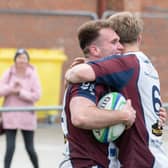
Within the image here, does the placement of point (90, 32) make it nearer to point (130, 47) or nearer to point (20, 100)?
point (130, 47)

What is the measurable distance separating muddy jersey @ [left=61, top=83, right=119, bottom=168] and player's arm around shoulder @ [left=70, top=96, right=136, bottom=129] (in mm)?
88

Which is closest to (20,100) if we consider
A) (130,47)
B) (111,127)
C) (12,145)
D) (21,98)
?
(21,98)

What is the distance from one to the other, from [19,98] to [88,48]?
17.0 ft

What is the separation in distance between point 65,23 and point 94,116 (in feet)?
33.6

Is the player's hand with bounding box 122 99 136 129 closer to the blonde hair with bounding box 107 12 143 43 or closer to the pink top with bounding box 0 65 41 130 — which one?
the blonde hair with bounding box 107 12 143 43

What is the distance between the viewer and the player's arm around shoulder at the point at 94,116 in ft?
15.0

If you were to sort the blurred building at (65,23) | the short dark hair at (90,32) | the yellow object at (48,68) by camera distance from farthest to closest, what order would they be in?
1. the yellow object at (48,68)
2. the blurred building at (65,23)
3. the short dark hair at (90,32)

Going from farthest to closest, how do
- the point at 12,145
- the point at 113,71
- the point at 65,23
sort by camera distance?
the point at 65,23, the point at 12,145, the point at 113,71

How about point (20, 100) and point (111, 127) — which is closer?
point (111, 127)

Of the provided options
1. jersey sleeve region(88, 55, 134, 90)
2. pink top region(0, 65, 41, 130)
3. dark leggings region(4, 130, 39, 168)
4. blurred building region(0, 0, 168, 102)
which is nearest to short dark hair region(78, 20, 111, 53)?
jersey sleeve region(88, 55, 134, 90)

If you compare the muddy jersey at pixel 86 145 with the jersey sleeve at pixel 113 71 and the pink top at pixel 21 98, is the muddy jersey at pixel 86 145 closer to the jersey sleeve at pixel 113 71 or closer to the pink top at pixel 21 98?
the jersey sleeve at pixel 113 71

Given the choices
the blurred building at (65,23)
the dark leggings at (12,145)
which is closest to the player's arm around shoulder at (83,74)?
the dark leggings at (12,145)

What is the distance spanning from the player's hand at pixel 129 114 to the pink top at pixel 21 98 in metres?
5.10

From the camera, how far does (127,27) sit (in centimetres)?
485
